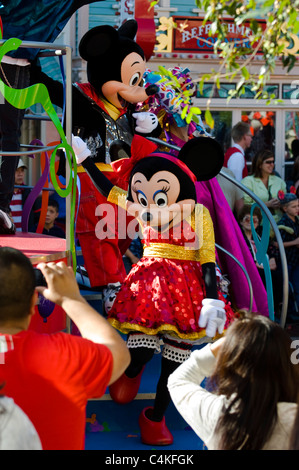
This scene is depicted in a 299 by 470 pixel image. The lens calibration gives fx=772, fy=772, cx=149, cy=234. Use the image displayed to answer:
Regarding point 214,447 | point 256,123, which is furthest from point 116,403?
point 256,123

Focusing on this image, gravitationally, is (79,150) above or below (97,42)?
below

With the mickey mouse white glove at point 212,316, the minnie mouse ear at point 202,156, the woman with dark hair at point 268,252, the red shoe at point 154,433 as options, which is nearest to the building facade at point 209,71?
the woman with dark hair at point 268,252

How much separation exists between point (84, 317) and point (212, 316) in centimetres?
116

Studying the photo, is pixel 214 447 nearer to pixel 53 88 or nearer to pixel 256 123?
pixel 53 88

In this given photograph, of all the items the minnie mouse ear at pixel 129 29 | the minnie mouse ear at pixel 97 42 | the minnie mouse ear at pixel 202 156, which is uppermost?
the minnie mouse ear at pixel 129 29

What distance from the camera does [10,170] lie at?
12.2 ft

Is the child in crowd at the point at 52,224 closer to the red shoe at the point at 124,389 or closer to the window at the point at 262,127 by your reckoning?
the red shoe at the point at 124,389

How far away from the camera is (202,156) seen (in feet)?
11.4

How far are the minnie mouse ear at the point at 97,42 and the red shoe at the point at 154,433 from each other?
1.90m

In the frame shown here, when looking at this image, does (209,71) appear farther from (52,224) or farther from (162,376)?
(162,376)

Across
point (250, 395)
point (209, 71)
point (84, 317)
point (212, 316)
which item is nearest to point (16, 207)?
point (212, 316)

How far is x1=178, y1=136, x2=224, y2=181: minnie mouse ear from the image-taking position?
11.3 feet

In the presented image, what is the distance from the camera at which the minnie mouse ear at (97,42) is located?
3998mm

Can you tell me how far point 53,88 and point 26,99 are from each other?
1027mm
